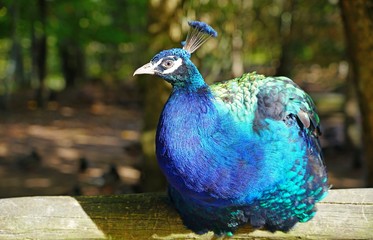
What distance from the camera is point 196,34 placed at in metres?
1.90

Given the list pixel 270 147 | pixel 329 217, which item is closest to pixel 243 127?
pixel 270 147

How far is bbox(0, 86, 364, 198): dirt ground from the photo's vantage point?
6.40 metres

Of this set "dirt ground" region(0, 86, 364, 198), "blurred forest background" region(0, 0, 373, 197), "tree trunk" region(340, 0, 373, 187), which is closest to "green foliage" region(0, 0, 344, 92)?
"blurred forest background" region(0, 0, 373, 197)

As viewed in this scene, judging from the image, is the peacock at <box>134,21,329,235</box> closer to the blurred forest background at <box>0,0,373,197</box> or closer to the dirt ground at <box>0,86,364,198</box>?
the blurred forest background at <box>0,0,373,197</box>

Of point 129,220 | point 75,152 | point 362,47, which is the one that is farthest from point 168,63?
point 75,152

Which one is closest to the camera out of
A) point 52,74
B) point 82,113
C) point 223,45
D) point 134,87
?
point 82,113

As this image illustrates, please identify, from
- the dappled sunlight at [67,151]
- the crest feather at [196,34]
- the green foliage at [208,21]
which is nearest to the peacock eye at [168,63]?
the crest feather at [196,34]

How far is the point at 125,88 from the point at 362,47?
37.6 ft

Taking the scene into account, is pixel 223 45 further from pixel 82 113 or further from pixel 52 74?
pixel 52 74

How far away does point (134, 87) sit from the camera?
1462 centimetres

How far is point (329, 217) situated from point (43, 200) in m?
1.08

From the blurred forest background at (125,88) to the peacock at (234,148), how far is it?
144 centimetres

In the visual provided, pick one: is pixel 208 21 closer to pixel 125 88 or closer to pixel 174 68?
pixel 125 88

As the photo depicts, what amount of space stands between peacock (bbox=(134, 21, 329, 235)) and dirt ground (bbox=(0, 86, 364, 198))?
12.4 ft
